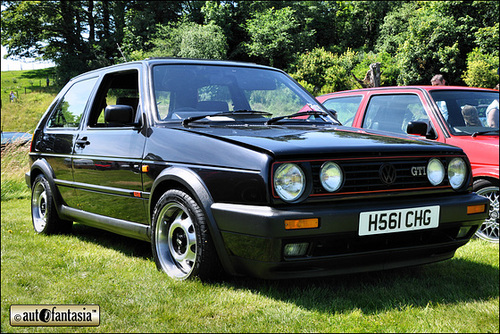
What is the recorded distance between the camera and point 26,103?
44594mm

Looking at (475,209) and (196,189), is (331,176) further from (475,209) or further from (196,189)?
(475,209)

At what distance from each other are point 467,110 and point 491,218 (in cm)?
122

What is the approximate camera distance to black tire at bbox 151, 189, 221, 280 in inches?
125

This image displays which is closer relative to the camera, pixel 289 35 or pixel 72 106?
pixel 72 106

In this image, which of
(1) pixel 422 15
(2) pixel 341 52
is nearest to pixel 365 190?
(1) pixel 422 15

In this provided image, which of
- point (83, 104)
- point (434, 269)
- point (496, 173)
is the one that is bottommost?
point (434, 269)

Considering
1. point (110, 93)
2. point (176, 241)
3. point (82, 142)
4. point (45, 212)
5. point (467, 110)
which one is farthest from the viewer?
point (467, 110)

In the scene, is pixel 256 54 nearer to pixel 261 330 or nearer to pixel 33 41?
pixel 33 41

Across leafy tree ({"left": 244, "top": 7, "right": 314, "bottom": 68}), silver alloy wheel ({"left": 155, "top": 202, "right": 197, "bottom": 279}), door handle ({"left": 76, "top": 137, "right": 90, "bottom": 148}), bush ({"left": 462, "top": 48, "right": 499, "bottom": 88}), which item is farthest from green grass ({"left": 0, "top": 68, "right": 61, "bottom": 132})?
silver alloy wheel ({"left": 155, "top": 202, "right": 197, "bottom": 279})

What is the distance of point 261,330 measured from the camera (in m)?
2.59

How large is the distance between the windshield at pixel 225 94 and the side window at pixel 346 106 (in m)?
1.75

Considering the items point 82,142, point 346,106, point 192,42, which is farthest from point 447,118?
point 192,42

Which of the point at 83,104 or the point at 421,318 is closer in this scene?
the point at 421,318

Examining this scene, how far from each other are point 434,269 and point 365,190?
1292mm
